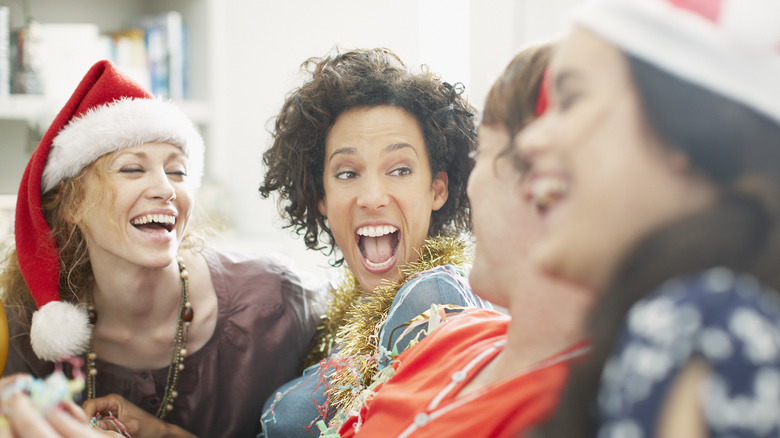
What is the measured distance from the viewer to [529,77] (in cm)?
69

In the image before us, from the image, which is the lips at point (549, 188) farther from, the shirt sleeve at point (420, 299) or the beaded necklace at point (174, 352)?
the beaded necklace at point (174, 352)

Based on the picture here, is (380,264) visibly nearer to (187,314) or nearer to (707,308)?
(187,314)

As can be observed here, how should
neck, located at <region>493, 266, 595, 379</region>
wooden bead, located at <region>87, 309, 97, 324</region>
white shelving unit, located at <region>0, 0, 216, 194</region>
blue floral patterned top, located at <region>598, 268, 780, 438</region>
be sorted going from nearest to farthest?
blue floral patterned top, located at <region>598, 268, 780, 438</region>, neck, located at <region>493, 266, 595, 379</region>, wooden bead, located at <region>87, 309, 97, 324</region>, white shelving unit, located at <region>0, 0, 216, 194</region>

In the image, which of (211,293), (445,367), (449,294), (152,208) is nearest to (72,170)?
(152,208)

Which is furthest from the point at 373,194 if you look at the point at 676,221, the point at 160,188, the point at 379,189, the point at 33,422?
the point at 676,221

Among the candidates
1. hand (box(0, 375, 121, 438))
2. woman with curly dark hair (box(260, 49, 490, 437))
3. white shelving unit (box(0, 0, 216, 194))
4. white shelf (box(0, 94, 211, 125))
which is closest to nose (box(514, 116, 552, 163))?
hand (box(0, 375, 121, 438))

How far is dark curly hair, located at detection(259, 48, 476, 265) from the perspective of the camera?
1.38 metres

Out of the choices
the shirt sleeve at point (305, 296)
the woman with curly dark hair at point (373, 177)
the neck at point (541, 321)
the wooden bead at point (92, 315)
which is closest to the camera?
the neck at point (541, 321)

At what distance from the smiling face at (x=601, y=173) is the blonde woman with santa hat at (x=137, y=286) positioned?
1.08m

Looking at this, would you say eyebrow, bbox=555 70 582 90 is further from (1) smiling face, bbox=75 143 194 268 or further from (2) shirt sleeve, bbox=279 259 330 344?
(2) shirt sleeve, bbox=279 259 330 344

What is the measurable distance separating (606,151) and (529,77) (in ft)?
0.79

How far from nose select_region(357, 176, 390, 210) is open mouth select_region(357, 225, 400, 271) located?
47mm

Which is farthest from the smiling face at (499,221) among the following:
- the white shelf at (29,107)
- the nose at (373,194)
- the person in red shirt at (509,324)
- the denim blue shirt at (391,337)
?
the white shelf at (29,107)

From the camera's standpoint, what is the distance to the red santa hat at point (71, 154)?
4.58 feet
